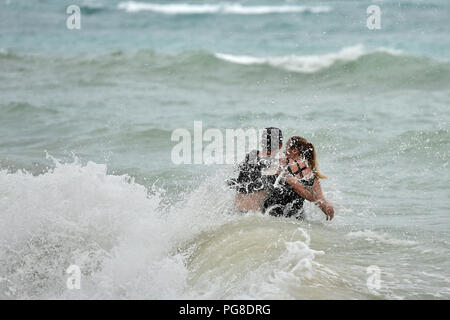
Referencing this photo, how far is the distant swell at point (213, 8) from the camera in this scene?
1406 inches

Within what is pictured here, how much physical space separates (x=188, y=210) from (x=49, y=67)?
52.0 ft

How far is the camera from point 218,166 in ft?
33.6

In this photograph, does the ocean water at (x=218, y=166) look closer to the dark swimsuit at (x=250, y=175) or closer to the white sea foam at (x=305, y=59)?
the white sea foam at (x=305, y=59)

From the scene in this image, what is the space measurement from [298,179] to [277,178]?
9.5 inches

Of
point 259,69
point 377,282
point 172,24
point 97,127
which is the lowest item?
point 377,282

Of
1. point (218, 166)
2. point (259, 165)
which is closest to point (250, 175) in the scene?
point (259, 165)

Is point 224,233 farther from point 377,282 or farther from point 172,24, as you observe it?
point 172,24

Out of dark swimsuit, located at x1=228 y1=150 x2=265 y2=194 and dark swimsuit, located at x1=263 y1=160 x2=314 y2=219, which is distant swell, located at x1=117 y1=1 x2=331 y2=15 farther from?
dark swimsuit, located at x1=228 y1=150 x2=265 y2=194

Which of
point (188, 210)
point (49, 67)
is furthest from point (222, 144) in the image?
point (49, 67)

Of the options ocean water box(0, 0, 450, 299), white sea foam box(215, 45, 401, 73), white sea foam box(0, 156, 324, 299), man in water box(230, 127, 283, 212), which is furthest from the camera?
white sea foam box(215, 45, 401, 73)

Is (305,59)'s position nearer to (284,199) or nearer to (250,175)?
(284,199)

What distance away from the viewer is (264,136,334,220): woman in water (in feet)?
21.6

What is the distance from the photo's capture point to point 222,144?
39.4 ft

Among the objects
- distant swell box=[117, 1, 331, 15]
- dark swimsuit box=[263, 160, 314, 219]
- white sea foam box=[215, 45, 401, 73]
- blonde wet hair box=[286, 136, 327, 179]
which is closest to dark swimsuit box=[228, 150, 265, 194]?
dark swimsuit box=[263, 160, 314, 219]
